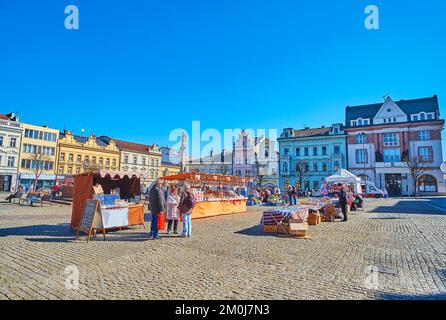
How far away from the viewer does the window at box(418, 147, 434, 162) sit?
1769 inches

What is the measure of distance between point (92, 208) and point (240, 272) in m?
6.10

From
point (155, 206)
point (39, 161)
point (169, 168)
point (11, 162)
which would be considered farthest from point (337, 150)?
point (11, 162)

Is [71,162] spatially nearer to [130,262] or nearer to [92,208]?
[92,208]

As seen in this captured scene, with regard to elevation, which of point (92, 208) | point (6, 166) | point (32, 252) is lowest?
point (32, 252)

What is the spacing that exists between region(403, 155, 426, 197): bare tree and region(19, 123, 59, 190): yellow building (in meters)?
61.1

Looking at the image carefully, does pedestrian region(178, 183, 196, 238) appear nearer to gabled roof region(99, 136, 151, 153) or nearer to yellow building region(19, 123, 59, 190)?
yellow building region(19, 123, 59, 190)

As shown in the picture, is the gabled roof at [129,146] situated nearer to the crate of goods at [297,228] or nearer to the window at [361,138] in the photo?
the window at [361,138]

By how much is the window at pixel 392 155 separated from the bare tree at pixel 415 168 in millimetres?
2534

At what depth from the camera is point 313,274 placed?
17.6 feet

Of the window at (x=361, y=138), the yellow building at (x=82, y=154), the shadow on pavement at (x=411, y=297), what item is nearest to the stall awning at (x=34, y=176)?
the yellow building at (x=82, y=154)

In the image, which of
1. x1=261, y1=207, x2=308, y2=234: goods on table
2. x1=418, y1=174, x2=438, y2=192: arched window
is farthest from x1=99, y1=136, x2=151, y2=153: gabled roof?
x1=261, y1=207, x2=308, y2=234: goods on table

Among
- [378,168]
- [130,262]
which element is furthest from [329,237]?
[378,168]

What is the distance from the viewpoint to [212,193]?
17.4 meters
